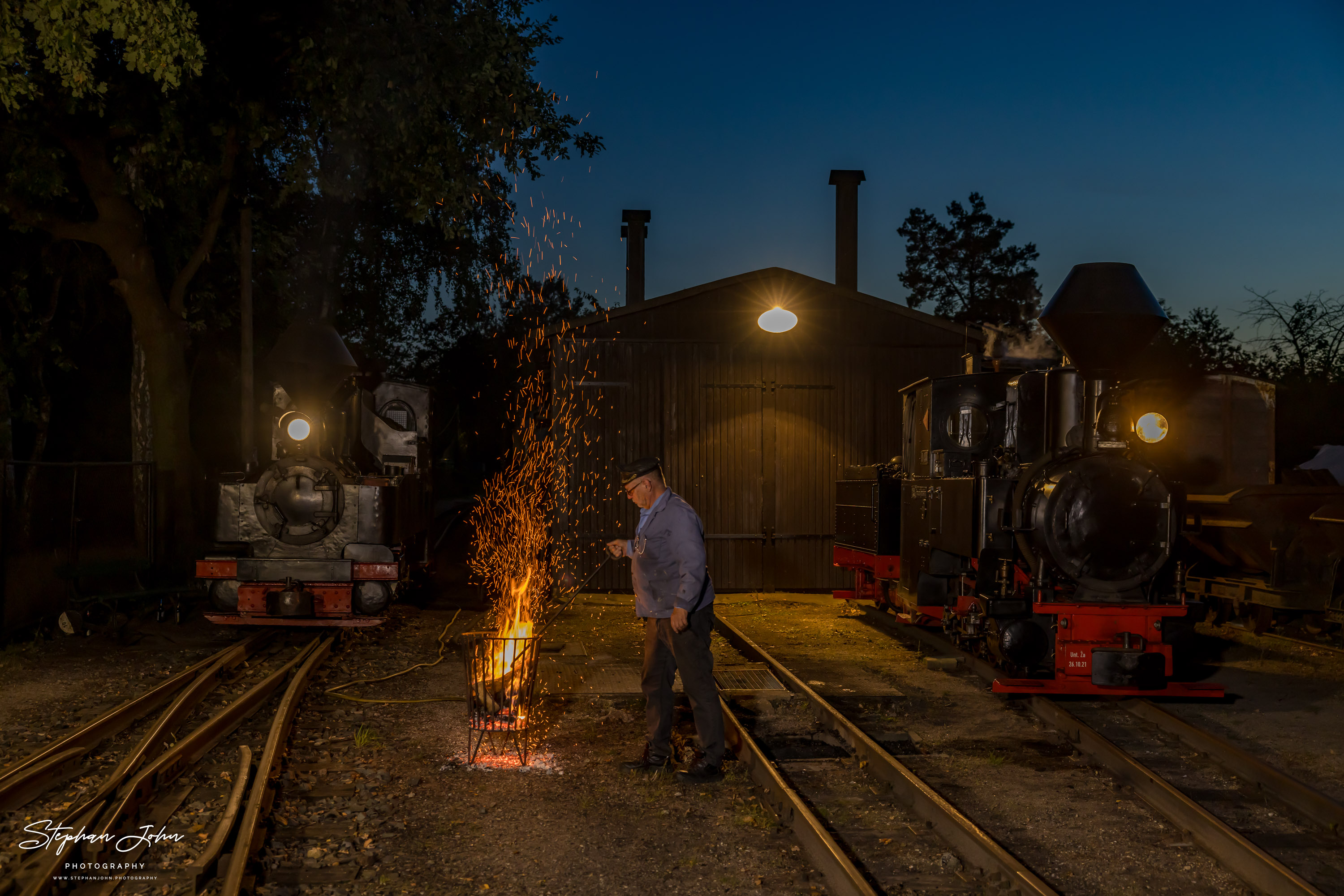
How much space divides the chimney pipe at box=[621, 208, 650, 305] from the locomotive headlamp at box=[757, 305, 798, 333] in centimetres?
592

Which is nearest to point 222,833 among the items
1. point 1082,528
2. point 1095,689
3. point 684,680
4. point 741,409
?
point 684,680

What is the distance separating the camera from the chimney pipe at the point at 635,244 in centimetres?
1958

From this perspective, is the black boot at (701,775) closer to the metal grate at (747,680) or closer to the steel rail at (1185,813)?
the metal grate at (747,680)

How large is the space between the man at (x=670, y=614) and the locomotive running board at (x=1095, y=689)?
122 inches

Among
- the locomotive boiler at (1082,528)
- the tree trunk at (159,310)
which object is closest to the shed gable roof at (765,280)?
the tree trunk at (159,310)

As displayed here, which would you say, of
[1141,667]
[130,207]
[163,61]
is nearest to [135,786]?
[1141,667]

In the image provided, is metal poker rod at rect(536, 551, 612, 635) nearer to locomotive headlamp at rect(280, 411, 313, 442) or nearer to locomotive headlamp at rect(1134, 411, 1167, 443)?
locomotive headlamp at rect(280, 411, 313, 442)

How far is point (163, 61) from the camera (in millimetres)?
10000

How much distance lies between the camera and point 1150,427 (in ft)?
31.9

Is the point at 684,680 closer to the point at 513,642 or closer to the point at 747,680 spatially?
the point at 513,642

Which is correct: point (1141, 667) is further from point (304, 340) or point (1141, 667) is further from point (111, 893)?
point (304, 340)

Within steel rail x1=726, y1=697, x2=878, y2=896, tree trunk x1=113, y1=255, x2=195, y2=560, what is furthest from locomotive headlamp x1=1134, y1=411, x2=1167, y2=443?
tree trunk x1=113, y1=255, x2=195, y2=560

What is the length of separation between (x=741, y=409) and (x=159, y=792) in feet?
37.0

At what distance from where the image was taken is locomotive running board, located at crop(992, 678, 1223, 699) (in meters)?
7.81
